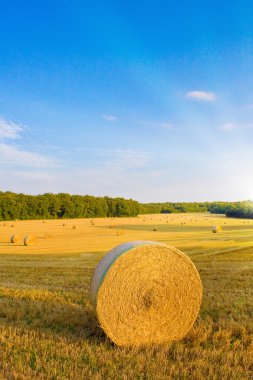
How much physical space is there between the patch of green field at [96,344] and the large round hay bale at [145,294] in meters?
0.29

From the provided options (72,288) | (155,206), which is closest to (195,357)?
(72,288)

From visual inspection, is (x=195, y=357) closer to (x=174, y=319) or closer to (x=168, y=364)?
(x=168, y=364)

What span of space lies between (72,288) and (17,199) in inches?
2799

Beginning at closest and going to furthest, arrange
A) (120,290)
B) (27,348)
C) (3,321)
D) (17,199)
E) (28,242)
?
(27,348), (120,290), (3,321), (28,242), (17,199)

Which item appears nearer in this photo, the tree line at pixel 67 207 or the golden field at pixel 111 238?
the golden field at pixel 111 238

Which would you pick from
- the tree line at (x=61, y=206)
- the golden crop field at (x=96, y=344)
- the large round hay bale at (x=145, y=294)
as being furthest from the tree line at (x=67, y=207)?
the large round hay bale at (x=145, y=294)

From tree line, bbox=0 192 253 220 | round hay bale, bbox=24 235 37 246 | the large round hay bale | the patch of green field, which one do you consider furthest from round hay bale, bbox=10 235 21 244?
tree line, bbox=0 192 253 220

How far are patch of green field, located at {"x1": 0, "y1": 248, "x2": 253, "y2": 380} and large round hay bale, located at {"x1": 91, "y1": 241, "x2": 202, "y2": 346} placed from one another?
29cm

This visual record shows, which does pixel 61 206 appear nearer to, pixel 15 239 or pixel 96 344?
pixel 15 239

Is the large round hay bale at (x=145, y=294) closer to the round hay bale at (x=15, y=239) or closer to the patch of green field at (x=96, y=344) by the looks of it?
the patch of green field at (x=96, y=344)

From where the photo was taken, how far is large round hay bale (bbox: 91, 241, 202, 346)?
6.96m

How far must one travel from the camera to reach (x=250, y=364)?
592 centimetres

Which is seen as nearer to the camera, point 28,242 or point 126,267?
point 126,267

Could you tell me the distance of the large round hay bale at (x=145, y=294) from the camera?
22.8 ft
